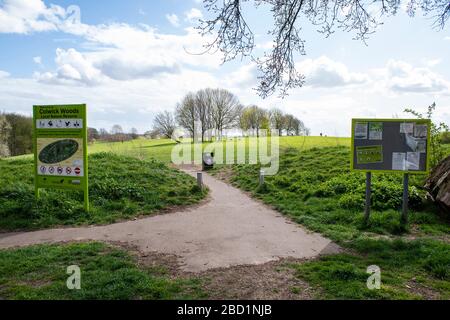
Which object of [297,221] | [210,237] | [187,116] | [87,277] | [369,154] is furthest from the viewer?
[187,116]

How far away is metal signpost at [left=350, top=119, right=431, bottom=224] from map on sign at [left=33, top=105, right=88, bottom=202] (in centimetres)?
752

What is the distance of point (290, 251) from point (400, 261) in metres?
1.96

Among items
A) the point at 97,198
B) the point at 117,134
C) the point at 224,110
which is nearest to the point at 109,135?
the point at 117,134

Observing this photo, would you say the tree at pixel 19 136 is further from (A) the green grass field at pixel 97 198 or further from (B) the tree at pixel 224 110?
(A) the green grass field at pixel 97 198

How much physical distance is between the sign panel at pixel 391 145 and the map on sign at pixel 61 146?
752 centimetres

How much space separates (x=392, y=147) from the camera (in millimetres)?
8695

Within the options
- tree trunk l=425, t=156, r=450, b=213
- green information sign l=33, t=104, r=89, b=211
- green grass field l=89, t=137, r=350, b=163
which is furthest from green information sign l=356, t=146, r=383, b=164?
green grass field l=89, t=137, r=350, b=163

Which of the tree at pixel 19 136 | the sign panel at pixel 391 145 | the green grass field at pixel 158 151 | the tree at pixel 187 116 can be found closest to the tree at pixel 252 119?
the tree at pixel 187 116

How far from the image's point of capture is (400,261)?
628 centimetres

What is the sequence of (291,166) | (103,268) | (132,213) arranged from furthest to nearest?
1. (291,166)
2. (132,213)
3. (103,268)

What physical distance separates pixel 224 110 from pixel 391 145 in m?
51.8

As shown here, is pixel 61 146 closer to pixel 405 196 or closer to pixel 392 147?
pixel 392 147
